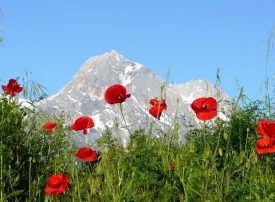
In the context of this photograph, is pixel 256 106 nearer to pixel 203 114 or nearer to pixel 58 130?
pixel 58 130

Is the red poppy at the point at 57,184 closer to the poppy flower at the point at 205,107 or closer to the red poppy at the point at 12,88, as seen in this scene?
the poppy flower at the point at 205,107

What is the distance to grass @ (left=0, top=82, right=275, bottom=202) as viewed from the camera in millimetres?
4965

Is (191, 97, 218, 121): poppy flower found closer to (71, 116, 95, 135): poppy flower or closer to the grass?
the grass

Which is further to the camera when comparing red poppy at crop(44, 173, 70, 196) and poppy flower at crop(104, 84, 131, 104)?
poppy flower at crop(104, 84, 131, 104)

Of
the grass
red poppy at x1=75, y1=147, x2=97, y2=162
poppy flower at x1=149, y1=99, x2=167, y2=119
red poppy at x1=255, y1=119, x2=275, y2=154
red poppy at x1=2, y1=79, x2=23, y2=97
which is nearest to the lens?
the grass

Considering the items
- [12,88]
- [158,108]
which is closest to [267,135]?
[158,108]

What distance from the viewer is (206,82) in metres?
6.96

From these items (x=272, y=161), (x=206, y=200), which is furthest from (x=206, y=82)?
(x=206, y=200)

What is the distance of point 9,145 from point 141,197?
1537mm

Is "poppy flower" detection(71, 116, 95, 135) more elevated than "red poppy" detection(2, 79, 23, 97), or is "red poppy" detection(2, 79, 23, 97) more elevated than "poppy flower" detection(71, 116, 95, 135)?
"red poppy" detection(2, 79, 23, 97)

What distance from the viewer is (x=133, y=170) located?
213 inches

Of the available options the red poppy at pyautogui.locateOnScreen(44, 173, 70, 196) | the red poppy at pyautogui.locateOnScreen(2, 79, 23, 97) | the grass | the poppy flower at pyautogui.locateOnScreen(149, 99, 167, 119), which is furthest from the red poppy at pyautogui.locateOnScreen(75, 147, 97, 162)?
the red poppy at pyautogui.locateOnScreen(2, 79, 23, 97)

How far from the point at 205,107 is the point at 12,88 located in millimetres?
2431

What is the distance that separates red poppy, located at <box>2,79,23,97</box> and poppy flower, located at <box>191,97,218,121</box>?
2.31 meters
